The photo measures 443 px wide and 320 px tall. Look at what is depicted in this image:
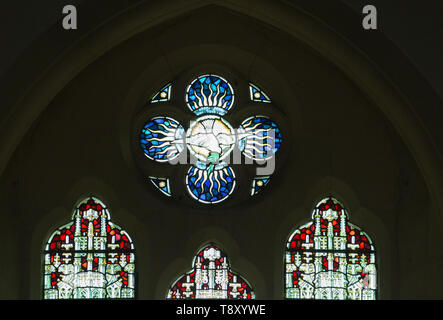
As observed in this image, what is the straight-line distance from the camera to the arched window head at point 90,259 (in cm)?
1005

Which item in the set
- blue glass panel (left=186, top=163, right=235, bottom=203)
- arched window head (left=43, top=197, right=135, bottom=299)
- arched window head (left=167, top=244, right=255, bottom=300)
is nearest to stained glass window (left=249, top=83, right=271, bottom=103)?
blue glass panel (left=186, top=163, right=235, bottom=203)

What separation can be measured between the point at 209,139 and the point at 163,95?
26.6 inches

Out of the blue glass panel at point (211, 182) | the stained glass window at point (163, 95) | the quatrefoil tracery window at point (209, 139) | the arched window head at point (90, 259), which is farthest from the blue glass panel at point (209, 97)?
the arched window head at point (90, 259)

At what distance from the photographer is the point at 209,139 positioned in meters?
10.4

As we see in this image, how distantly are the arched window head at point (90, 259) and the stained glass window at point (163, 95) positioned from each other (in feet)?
4.06

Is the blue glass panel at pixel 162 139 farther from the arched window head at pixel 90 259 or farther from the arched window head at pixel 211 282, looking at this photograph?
the arched window head at pixel 211 282

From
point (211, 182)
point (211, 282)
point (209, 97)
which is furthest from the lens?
point (209, 97)

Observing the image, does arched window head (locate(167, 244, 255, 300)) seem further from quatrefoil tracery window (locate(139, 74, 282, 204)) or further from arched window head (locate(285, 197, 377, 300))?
quatrefoil tracery window (locate(139, 74, 282, 204))

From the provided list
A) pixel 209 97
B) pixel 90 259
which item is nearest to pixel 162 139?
pixel 209 97

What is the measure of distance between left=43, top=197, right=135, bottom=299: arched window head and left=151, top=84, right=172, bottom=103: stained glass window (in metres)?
1.24

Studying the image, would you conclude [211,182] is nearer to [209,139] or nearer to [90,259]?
[209,139]

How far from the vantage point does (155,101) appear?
34.3 feet
